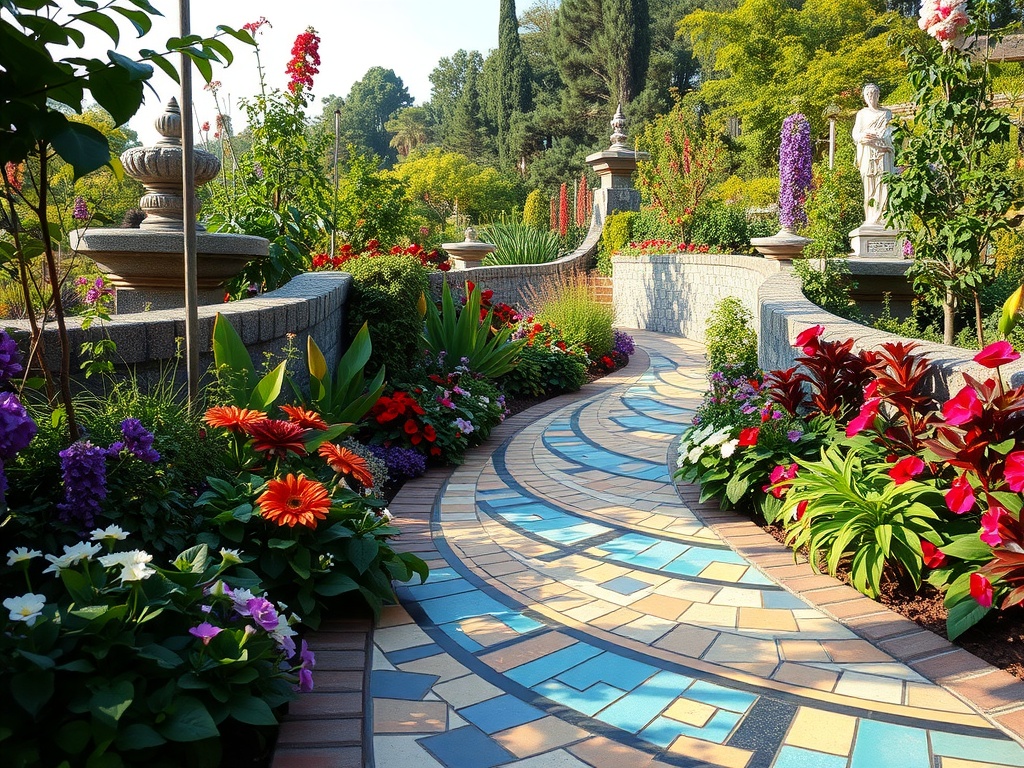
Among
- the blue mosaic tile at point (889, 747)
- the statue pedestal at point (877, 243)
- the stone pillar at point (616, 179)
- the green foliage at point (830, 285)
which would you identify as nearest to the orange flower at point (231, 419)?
the blue mosaic tile at point (889, 747)

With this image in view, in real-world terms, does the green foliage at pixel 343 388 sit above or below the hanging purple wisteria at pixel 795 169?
below

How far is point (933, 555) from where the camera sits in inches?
109

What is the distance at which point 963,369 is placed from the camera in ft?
10.1

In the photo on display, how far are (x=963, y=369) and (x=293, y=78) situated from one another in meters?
5.03

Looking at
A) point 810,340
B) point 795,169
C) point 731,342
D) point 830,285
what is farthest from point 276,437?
point 795,169

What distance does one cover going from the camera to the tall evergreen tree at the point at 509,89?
35.5 m

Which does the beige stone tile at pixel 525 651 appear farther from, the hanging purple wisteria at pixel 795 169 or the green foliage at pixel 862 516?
the hanging purple wisteria at pixel 795 169

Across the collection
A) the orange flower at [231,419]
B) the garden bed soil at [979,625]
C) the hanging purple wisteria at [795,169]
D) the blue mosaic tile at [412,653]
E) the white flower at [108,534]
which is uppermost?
the hanging purple wisteria at [795,169]

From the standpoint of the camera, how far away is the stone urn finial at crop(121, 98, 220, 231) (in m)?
4.45

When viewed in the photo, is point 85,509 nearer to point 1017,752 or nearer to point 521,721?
point 521,721

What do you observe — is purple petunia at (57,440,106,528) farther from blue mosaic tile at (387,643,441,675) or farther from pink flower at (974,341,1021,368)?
pink flower at (974,341,1021,368)

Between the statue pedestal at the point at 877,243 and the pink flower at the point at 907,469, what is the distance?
6.35m

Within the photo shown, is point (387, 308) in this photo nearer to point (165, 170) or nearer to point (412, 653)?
point (165, 170)

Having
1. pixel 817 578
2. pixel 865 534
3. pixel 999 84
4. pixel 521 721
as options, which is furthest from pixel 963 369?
pixel 999 84
